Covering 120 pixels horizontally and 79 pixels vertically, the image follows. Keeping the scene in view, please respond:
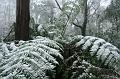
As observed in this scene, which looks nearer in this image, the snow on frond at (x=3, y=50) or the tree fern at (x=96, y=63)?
the snow on frond at (x=3, y=50)

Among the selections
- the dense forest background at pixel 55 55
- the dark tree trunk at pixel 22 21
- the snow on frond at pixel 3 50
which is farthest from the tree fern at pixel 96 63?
the dark tree trunk at pixel 22 21

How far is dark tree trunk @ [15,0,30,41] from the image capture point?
2.87 metres

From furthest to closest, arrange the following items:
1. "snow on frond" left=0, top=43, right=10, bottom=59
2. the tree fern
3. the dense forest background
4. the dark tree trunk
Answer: the dark tree trunk < the tree fern < "snow on frond" left=0, top=43, right=10, bottom=59 < the dense forest background

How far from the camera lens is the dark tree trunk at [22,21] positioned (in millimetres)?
2867

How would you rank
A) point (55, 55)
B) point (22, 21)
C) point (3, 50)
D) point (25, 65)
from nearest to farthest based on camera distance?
point (25, 65) < point (3, 50) < point (55, 55) < point (22, 21)

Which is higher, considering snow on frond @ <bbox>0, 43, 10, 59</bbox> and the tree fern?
snow on frond @ <bbox>0, 43, 10, 59</bbox>

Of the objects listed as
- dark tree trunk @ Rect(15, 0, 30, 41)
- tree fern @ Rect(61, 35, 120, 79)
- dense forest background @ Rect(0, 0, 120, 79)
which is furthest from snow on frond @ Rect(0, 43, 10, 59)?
dark tree trunk @ Rect(15, 0, 30, 41)

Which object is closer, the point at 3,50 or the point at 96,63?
the point at 3,50

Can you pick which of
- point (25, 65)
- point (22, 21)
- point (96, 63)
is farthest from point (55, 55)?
point (22, 21)

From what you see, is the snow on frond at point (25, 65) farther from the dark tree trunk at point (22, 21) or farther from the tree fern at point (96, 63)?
the dark tree trunk at point (22, 21)

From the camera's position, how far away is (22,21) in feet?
9.48

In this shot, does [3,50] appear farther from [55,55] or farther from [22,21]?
[22,21]

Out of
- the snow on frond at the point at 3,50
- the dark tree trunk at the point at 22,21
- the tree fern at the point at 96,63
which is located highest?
the dark tree trunk at the point at 22,21

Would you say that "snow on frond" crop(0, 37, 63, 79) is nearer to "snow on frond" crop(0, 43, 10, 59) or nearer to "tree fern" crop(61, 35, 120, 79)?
"snow on frond" crop(0, 43, 10, 59)
